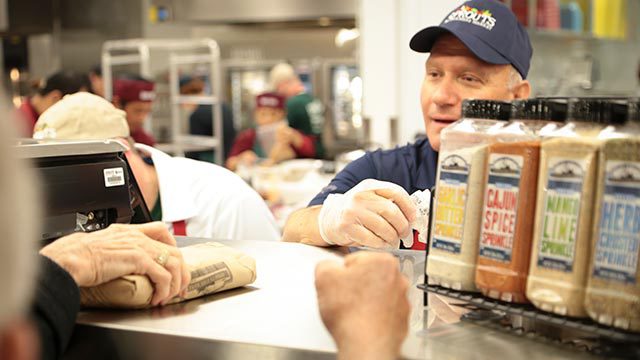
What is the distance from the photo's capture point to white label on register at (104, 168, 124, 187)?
5.13 feet

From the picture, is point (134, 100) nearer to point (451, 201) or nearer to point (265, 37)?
point (265, 37)

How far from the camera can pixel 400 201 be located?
1515 millimetres

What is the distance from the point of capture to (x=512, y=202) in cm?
103

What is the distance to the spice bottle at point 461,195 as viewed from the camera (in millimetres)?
1075

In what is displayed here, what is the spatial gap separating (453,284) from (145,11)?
7.95 metres

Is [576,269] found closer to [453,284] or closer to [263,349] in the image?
[453,284]

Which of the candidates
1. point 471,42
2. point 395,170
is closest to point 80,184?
point 395,170

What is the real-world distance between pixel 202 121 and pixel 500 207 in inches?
250

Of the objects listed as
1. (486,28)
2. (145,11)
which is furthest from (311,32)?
(486,28)

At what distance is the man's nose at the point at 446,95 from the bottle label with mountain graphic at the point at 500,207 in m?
1.23

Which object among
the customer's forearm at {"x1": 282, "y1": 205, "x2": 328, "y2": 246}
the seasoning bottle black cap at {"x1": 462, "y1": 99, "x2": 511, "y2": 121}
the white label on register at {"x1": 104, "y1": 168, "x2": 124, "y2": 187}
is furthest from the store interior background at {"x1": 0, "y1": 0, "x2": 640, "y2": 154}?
the seasoning bottle black cap at {"x1": 462, "y1": 99, "x2": 511, "y2": 121}

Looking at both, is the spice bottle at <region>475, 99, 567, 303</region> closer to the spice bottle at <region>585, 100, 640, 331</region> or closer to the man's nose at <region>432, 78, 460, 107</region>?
the spice bottle at <region>585, 100, 640, 331</region>

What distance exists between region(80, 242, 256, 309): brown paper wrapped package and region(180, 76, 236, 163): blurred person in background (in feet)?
19.2

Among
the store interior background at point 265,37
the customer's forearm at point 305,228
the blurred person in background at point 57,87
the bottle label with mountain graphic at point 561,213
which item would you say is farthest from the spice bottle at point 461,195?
the store interior background at point 265,37
